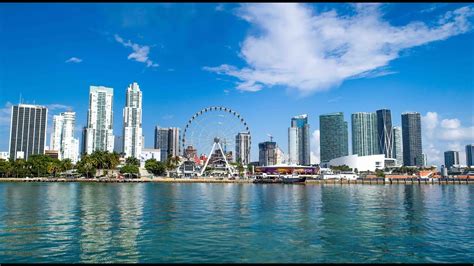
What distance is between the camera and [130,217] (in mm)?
33281

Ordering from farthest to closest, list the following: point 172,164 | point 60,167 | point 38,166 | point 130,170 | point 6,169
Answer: point 172,164 < point 60,167 < point 130,170 < point 38,166 < point 6,169

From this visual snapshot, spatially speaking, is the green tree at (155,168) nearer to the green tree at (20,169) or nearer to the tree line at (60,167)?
the tree line at (60,167)

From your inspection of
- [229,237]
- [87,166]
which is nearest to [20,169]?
[87,166]

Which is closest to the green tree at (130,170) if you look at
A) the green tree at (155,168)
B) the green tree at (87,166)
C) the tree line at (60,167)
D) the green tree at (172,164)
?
the tree line at (60,167)

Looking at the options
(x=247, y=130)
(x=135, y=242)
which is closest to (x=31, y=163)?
(x=247, y=130)

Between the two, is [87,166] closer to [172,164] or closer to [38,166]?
[38,166]

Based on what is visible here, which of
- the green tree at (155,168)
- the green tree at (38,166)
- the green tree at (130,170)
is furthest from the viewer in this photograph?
the green tree at (155,168)

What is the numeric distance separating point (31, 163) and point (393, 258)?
16222 cm

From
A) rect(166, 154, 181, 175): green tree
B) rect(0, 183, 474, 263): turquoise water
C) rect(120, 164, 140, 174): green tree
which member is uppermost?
rect(166, 154, 181, 175): green tree

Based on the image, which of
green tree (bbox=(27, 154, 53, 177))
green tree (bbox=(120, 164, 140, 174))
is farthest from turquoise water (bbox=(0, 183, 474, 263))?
green tree (bbox=(27, 154, 53, 177))

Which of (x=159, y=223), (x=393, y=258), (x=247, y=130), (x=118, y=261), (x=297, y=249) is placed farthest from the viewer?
(x=247, y=130)

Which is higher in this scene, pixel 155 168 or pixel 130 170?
pixel 155 168

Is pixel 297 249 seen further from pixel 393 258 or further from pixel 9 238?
pixel 9 238

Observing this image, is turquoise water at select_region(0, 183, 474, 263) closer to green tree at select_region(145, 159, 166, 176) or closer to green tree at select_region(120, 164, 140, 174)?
green tree at select_region(120, 164, 140, 174)
